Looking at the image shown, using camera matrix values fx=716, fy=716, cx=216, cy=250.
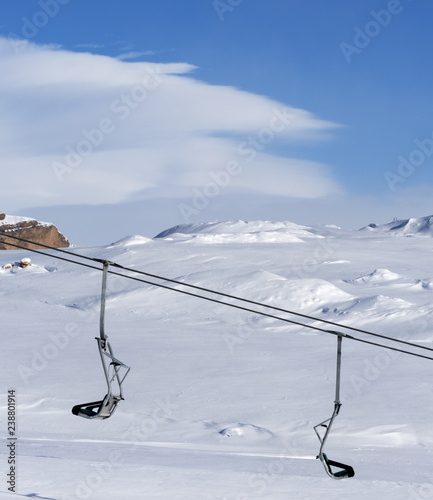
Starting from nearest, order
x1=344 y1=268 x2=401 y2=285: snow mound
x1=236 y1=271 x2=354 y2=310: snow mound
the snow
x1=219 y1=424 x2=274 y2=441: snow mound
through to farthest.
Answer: the snow < x1=219 y1=424 x2=274 y2=441: snow mound < x1=236 y1=271 x2=354 y2=310: snow mound < x1=344 y1=268 x2=401 y2=285: snow mound

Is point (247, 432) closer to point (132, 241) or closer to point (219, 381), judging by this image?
point (219, 381)

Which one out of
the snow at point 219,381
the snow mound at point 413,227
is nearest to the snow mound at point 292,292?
the snow at point 219,381

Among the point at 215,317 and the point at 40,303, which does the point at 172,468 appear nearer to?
the point at 215,317

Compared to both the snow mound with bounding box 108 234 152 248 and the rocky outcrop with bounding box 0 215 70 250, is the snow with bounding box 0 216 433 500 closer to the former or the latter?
the snow mound with bounding box 108 234 152 248

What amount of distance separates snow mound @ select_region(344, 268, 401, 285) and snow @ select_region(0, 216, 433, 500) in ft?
0.30

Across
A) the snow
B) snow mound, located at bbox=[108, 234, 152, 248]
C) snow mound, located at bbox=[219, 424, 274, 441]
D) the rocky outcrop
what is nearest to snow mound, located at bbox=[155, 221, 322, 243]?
snow mound, located at bbox=[108, 234, 152, 248]

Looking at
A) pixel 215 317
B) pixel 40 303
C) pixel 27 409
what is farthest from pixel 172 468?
pixel 40 303

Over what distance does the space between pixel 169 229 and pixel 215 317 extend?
64.8 meters

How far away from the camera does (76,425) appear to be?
13.6 meters

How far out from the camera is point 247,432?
1316cm

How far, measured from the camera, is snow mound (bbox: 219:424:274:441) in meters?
13.0

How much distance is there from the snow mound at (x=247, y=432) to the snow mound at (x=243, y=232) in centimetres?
2903

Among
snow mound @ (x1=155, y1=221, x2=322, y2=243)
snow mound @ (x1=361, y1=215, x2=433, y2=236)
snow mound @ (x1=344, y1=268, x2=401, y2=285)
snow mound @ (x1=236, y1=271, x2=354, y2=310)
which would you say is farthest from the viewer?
snow mound @ (x1=361, y1=215, x2=433, y2=236)

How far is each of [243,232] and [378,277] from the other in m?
29.4
